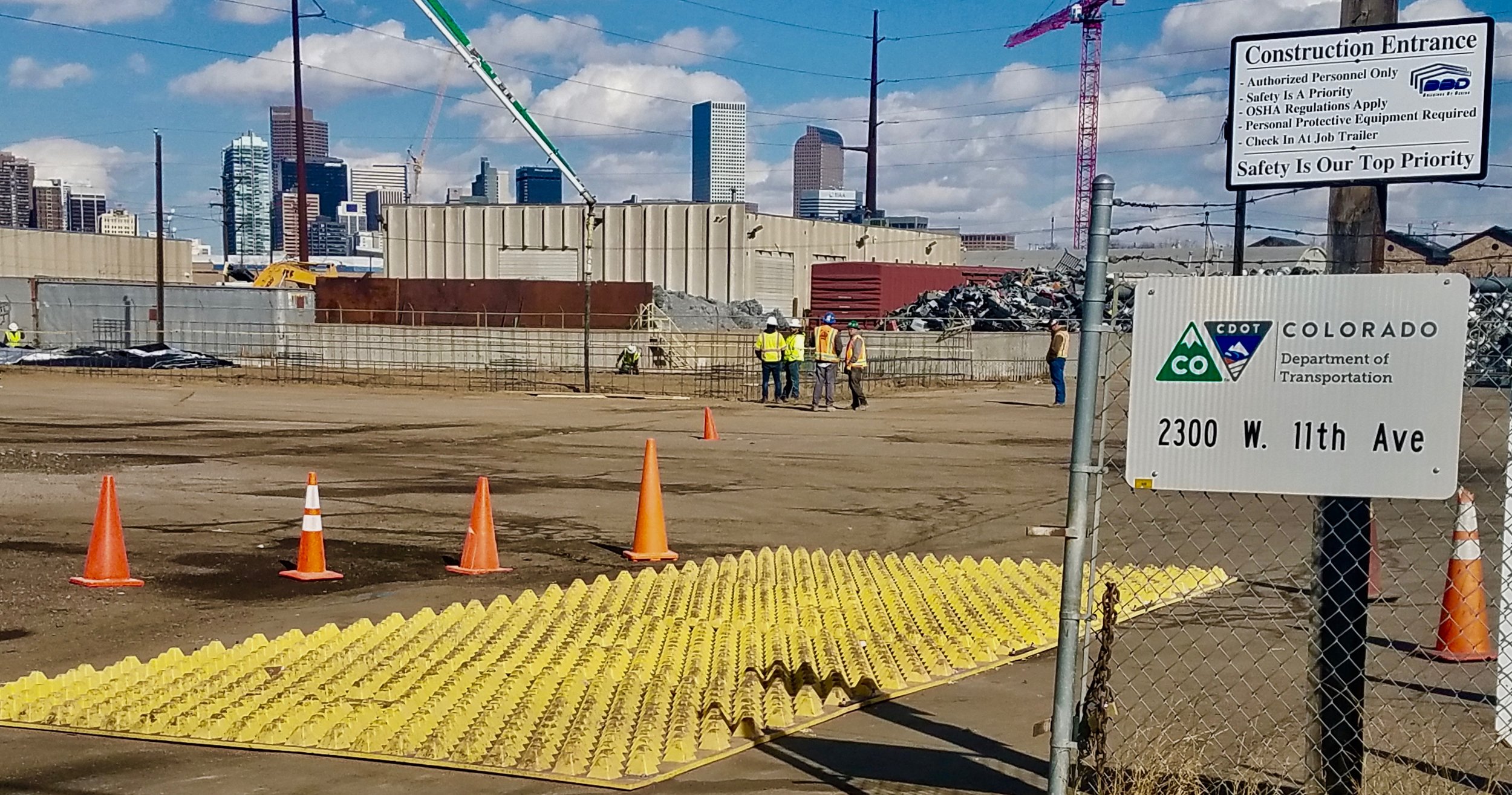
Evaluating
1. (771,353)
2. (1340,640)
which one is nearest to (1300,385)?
(1340,640)

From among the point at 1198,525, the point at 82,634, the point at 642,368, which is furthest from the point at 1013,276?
the point at 82,634

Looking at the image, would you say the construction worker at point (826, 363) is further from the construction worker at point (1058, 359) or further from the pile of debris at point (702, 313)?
the pile of debris at point (702, 313)

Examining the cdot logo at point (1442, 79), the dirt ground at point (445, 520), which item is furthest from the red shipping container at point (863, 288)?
the cdot logo at point (1442, 79)

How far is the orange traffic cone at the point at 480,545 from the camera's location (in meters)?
10.2

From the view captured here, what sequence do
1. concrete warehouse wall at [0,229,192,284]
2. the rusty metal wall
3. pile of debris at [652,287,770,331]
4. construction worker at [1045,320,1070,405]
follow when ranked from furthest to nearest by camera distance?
concrete warehouse wall at [0,229,192,284] < pile of debris at [652,287,770,331] < the rusty metal wall < construction worker at [1045,320,1070,405]

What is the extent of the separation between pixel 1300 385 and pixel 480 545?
736cm

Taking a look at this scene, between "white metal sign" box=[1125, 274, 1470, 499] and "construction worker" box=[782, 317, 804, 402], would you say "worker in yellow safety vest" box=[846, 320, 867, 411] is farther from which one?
"white metal sign" box=[1125, 274, 1470, 499]

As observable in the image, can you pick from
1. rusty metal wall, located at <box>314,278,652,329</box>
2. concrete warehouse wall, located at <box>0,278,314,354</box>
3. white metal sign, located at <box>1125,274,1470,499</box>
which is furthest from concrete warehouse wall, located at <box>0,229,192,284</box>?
white metal sign, located at <box>1125,274,1470,499</box>

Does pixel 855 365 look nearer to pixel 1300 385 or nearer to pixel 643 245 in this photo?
pixel 1300 385

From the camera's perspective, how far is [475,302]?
156 ft

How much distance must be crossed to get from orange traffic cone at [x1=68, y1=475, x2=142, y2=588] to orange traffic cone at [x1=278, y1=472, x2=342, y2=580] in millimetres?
1072

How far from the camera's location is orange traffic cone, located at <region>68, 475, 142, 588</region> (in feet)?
31.4

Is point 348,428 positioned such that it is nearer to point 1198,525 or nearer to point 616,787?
point 1198,525

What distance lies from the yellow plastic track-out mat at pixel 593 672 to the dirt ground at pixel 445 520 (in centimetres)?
20
